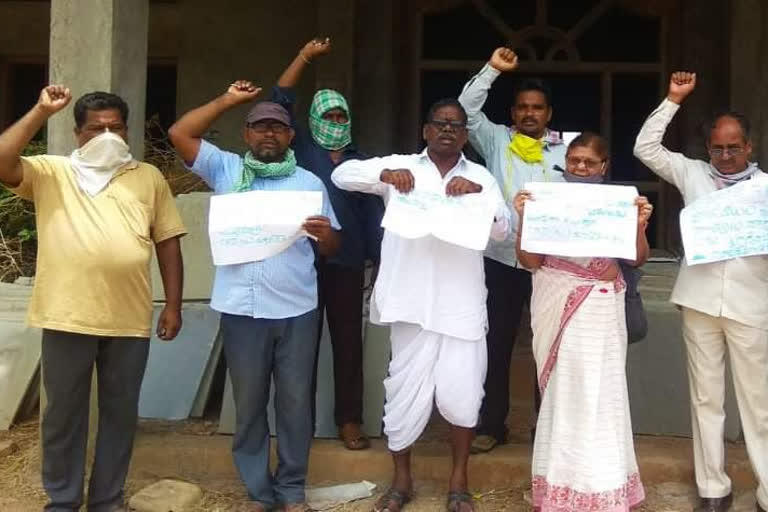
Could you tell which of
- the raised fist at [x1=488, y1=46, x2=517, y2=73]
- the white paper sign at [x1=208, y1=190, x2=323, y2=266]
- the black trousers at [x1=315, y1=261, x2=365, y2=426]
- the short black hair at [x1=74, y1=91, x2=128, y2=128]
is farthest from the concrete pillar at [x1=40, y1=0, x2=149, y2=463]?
the raised fist at [x1=488, y1=46, x2=517, y2=73]

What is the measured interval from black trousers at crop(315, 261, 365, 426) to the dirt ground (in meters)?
0.48

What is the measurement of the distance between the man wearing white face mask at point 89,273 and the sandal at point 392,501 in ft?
3.82

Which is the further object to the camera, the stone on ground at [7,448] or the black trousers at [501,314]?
the stone on ground at [7,448]

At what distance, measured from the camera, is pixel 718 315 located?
11.6ft

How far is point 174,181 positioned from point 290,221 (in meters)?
3.31

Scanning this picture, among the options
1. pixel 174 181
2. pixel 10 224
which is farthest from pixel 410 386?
pixel 10 224

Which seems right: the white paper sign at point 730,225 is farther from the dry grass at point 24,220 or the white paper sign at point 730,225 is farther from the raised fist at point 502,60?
the dry grass at point 24,220

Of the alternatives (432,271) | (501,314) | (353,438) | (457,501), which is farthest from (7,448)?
(501,314)

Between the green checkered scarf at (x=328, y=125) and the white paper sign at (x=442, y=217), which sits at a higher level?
the green checkered scarf at (x=328, y=125)

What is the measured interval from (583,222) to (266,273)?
53.6 inches

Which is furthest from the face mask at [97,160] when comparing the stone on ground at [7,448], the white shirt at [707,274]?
the white shirt at [707,274]

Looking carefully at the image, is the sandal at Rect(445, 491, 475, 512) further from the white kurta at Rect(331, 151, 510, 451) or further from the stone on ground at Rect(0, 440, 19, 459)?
the stone on ground at Rect(0, 440, 19, 459)

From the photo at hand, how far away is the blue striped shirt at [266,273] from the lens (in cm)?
356

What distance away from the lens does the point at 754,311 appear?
3549 mm
